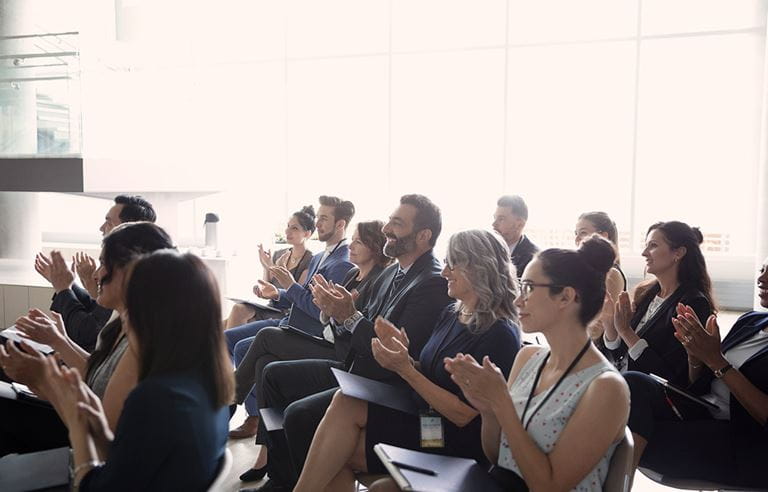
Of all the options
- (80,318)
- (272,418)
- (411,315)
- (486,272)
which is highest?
(486,272)

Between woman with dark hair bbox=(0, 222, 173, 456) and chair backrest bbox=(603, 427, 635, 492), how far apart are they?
4.13ft

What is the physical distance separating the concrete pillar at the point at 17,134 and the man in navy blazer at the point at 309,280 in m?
3.64

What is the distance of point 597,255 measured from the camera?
2051mm

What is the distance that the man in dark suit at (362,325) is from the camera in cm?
278

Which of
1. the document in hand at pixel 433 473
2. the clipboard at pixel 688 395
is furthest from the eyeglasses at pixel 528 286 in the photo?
the clipboard at pixel 688 395

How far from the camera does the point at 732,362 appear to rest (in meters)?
2.63

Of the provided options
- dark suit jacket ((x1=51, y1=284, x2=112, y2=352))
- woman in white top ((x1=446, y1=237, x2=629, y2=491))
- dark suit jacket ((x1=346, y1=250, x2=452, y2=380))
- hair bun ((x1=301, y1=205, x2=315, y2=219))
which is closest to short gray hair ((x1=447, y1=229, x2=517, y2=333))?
dark suit jacket ((x1=346, y1=250, x2=452, y2=380))

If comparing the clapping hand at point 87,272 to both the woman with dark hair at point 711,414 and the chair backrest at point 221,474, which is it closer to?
the chair backrest at point 221,474

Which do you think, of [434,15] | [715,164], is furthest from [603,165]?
[434,15]

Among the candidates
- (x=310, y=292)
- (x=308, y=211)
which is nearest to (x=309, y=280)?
(x=310, y=292)

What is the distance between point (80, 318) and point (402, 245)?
154 centimetres

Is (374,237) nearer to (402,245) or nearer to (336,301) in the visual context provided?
(402,245)

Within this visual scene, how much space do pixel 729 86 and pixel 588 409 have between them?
804cm

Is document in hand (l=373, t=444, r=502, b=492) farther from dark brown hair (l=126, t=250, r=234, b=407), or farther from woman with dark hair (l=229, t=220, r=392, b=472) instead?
woman with dark hair (l=229, t=220, r=392, b=472)
